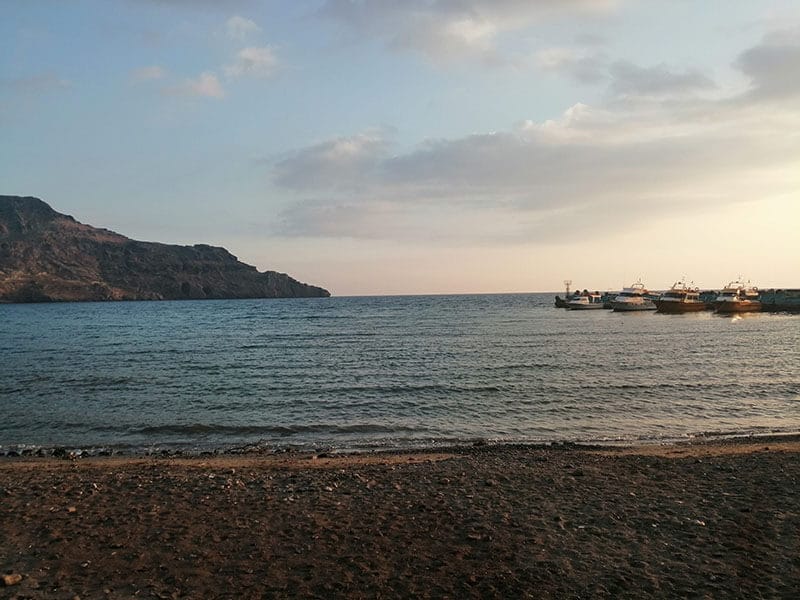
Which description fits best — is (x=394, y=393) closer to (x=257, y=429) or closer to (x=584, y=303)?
(x=257, y=429)

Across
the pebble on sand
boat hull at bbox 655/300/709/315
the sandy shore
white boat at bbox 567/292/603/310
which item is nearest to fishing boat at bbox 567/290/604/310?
white boat at bbox 567/292/603/310

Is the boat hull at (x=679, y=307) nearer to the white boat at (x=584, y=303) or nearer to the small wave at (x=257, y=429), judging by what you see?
the white boat at (x=584, y=303)

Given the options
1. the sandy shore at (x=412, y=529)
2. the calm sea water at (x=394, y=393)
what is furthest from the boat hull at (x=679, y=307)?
the sandy shore at (x=412, y=529)

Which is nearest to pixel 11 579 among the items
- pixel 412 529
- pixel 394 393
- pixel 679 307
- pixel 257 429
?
pixel 412 529

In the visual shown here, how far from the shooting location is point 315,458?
15.0 metres

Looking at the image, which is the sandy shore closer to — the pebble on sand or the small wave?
the pebble on sand

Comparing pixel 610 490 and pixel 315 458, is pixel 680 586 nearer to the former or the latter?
pixel 610 490

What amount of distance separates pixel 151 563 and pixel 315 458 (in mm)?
7565

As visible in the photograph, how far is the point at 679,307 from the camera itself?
298 ft

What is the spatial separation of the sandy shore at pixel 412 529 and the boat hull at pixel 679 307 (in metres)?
85.5

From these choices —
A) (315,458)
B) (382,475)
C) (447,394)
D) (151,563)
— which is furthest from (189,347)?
(151,563)

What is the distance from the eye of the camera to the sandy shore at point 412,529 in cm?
683

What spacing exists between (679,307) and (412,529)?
307 feet

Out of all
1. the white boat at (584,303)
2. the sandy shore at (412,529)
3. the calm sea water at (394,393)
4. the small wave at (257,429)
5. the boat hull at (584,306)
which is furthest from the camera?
the white boat at (584,303)
